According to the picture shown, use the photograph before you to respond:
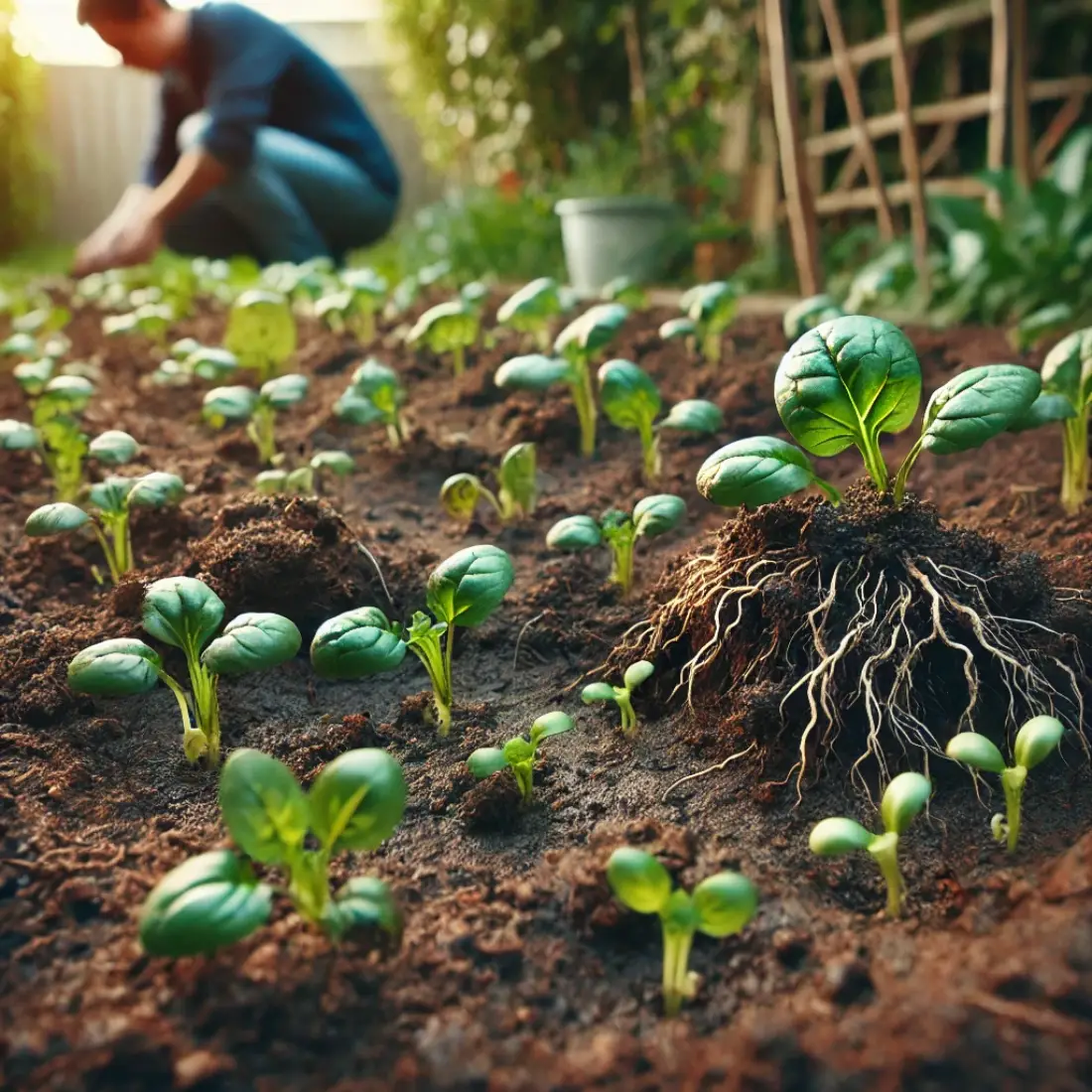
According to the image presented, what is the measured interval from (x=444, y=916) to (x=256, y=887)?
27cm

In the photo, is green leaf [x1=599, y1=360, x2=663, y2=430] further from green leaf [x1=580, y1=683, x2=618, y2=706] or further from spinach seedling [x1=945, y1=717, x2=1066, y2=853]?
spinach seedling [x1=945, y1=717, x2=1066, y2=853]

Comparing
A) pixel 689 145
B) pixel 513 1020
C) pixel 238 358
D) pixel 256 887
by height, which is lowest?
pixel 513 1020

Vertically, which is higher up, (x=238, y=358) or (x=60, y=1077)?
(x=238, y=358)

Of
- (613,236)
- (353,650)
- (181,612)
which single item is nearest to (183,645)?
(181,612)

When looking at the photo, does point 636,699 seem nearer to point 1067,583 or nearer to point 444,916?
point 444,916

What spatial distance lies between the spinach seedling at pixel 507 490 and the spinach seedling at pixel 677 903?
51.4 inches

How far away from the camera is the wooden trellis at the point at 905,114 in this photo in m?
3.98

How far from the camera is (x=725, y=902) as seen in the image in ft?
3.61

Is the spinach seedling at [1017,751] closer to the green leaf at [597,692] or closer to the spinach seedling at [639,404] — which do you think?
the green leaf at [597,692]

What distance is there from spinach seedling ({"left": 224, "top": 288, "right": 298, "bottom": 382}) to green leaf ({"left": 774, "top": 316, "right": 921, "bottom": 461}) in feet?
6.94

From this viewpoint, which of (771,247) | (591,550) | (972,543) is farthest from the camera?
(771,247)

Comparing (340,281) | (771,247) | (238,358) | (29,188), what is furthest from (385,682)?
(29,188)

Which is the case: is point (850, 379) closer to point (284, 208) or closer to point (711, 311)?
point (711, 311)

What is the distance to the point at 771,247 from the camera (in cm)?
603
